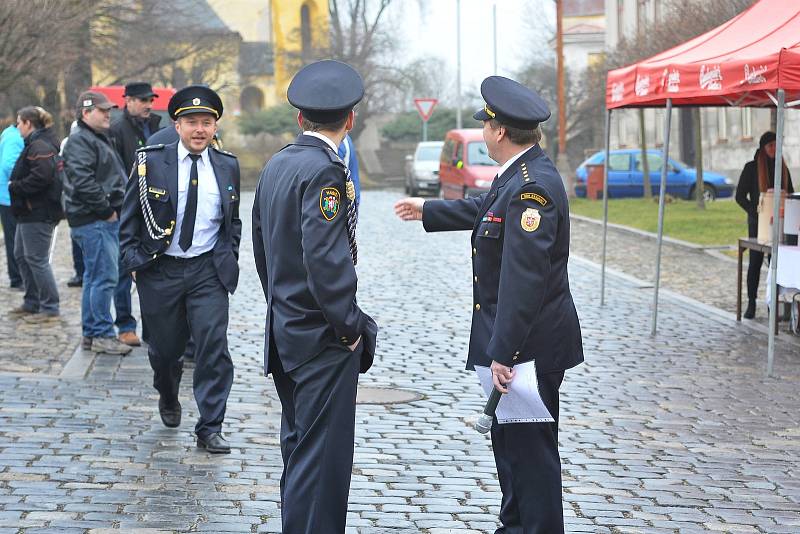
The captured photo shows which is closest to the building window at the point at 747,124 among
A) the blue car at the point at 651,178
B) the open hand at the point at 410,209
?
the blue car at the point at 651,178

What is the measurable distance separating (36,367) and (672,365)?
190 inches

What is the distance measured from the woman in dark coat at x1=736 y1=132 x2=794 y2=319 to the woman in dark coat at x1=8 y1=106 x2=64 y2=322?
259 inches

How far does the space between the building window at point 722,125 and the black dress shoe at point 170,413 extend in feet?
127

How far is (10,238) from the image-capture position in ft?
49.2

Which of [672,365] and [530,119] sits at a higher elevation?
[530,119]

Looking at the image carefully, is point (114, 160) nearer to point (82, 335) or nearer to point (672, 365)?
point (82, 335)

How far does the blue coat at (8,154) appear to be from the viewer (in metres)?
13.5

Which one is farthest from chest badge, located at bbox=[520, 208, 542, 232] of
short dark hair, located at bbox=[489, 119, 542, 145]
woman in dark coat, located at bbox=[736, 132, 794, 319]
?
woman in dark coat, located at bbox=[736, 132, 794, 319]

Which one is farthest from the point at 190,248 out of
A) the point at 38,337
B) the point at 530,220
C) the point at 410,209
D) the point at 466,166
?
the point at 466,166

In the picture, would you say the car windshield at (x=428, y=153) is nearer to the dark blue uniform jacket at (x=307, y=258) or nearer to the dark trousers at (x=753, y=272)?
the dark trousers at (x=753, y=272)

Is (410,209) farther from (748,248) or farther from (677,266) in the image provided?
(677,266)

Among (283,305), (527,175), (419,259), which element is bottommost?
(419,259)

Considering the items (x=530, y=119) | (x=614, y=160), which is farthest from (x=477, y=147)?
(x=530, y=119)

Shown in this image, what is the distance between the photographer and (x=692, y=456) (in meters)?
7.40
